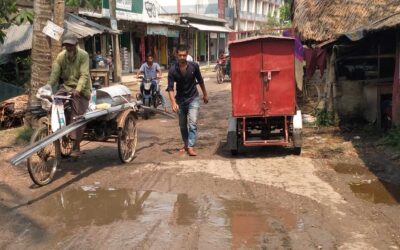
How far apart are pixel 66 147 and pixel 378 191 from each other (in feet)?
15.4

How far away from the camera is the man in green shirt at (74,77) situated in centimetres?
724

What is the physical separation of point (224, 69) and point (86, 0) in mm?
7920

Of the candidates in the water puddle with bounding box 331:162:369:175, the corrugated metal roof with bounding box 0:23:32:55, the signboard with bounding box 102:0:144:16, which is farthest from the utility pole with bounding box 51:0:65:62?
the signboard with bounding box 102:0:144:16

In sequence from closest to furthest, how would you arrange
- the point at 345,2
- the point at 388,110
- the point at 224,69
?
the point at 388,110 < the point at 345,2 < the point at 224,69

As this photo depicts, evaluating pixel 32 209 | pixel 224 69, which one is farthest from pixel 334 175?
pixel 224 69

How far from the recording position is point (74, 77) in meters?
7.52

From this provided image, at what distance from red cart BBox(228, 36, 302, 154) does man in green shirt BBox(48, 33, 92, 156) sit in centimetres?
249

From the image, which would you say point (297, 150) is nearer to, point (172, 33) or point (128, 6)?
point (128, 6)

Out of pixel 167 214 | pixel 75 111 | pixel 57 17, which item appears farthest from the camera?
pixel 57 17

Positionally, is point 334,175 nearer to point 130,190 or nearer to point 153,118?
point 130,190

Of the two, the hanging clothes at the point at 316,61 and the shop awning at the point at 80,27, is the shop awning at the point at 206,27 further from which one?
the hanging clothes at the point at 316,61

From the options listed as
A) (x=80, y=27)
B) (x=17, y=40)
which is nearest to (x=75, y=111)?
(x=17, y=40)

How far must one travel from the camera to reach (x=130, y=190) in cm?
663

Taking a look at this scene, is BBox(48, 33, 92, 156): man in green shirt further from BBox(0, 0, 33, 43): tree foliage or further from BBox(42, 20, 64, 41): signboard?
BBox(0, 0, 33, 43): tree foliage
